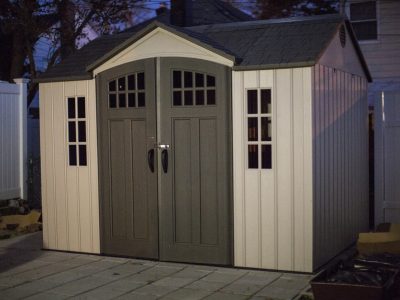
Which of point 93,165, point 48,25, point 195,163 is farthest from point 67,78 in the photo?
point 48,25

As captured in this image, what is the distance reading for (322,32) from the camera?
776 cm

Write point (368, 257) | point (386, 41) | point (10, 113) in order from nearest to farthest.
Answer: point (368, 257) → point (10, 113) → point (386, 41)

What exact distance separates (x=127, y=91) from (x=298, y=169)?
7.79ft

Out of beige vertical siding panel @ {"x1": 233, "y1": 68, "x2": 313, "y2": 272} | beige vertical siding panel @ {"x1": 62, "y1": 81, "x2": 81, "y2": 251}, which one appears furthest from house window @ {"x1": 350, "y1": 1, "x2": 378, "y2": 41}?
beige vertical siding panel @ {"x1": 62, "y1": 81, "x2": 81, "y2": 251}

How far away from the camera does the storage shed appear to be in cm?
727

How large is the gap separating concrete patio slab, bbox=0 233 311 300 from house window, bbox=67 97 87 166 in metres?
1.27

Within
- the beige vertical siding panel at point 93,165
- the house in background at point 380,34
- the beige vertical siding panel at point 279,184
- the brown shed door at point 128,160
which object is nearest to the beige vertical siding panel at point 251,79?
the beige vertical siding panel at point 279,184

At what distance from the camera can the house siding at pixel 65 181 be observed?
8.35 meters

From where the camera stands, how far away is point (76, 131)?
8.45m

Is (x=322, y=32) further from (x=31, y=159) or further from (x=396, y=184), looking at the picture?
(x=31, y=159)

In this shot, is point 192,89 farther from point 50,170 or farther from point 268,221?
point 50,170

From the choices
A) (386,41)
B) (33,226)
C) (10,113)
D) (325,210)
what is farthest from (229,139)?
(386,41)

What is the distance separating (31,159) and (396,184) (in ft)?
22.0

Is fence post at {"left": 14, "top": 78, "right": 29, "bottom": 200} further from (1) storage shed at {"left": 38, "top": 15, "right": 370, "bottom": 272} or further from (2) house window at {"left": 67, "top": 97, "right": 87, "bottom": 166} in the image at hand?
(2) house window at {"left": 67, "top": 97, "right": 87, "bottom": 166}
